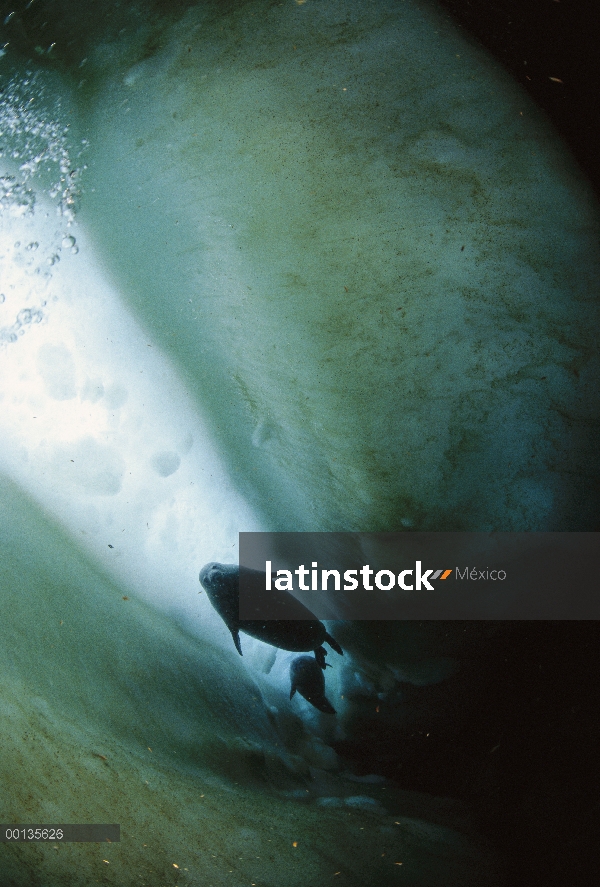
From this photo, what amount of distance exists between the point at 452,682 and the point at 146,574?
1.21 feet

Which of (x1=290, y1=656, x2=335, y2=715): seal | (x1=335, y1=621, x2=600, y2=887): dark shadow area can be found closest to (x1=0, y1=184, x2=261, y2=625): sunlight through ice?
(x1=290, y1=656, x2=335, y2=715): seal

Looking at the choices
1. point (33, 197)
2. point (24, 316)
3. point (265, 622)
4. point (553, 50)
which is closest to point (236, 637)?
point (265, 622)

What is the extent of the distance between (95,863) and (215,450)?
0.53m

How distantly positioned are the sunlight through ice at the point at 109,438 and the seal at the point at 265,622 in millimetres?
20

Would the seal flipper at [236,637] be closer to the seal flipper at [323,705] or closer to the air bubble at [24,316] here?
the seal flipper at [323,705]

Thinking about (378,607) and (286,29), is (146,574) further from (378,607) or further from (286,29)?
(286,29)

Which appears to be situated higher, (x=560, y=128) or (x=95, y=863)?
(x=560, y=128)

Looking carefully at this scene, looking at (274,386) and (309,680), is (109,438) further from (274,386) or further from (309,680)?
(309,680)

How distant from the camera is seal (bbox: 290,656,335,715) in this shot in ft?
2.09

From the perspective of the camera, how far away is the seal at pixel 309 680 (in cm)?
64

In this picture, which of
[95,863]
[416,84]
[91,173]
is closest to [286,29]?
[416,84]

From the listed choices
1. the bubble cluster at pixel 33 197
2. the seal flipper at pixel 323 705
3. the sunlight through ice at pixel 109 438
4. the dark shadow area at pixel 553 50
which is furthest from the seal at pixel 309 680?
the dark shadow area at pixel 553 50

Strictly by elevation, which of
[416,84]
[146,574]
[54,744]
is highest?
[416,84]

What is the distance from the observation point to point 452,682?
632 millimetres
